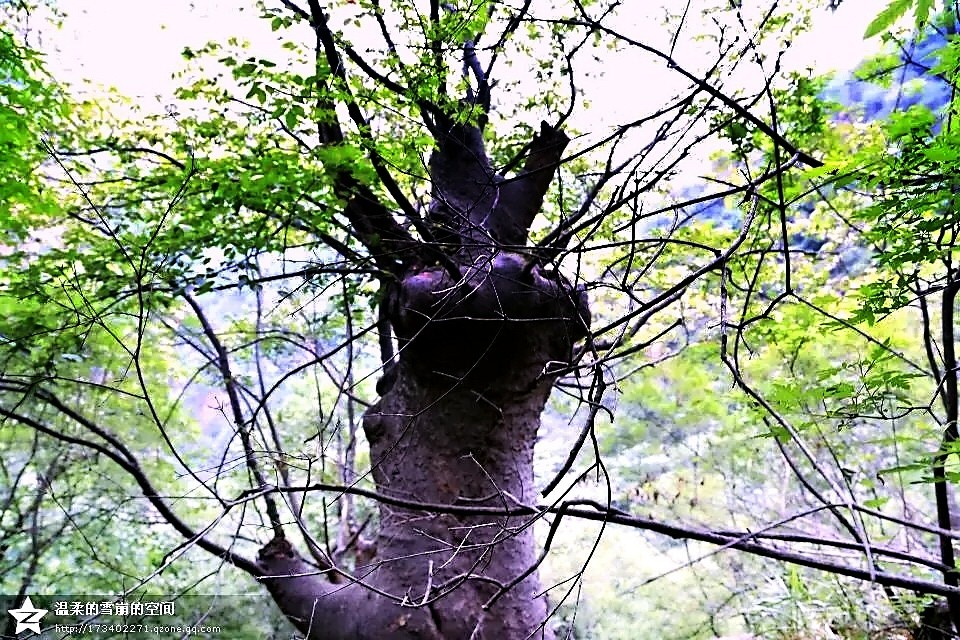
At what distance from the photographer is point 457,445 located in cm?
216

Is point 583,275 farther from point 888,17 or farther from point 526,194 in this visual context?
point 888,17

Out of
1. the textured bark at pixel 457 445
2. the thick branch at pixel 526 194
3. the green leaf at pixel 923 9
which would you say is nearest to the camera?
the green leaf at pixel 923 9

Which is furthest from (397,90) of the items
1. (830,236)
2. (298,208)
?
(830,236)

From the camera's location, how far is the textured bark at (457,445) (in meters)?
1.97

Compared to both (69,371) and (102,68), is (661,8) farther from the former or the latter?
(69,371)

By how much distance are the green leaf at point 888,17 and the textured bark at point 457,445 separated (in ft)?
3.25

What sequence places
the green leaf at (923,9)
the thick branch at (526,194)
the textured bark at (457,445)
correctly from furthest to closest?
the thick branch at (526,194) < the textured bark at (457,445) < the green leaf at (923,9)

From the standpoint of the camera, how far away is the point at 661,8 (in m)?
2.53

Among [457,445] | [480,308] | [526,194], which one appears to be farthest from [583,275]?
[457,445]

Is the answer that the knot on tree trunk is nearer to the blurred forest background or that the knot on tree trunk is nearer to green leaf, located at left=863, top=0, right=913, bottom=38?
the blurred forest background

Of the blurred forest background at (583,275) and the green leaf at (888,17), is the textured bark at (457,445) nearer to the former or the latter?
the blurred forest background at (583,275)

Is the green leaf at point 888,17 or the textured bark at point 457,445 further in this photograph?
the textured bark at point 457,445

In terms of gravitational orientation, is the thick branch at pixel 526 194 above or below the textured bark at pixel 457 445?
above

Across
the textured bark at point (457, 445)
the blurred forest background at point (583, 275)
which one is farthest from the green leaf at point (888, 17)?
the textured bark at point (457, 445)
